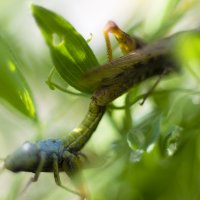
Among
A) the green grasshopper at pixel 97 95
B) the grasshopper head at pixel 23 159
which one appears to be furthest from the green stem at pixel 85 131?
the grasshopper head at pixel 23 159

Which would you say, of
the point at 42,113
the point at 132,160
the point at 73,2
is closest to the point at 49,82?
the point at 132,160

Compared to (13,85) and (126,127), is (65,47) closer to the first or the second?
(13,85)

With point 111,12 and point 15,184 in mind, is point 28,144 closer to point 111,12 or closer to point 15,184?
point 15,184

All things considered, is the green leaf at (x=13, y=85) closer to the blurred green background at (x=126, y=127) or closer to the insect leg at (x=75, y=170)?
the blurred green background at (x=126, y=127)

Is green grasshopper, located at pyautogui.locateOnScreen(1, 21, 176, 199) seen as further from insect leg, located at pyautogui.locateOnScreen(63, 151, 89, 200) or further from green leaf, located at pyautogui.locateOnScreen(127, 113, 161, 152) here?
green leaf, located at pyautogui.locateOnScreen(127, 113, 161, 152)

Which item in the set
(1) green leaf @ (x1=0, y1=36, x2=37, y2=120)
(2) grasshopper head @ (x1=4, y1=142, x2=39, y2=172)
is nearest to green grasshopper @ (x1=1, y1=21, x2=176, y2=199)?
(2) grasshopper head @ (x1=4, y1=142, x2=39, y2=172)

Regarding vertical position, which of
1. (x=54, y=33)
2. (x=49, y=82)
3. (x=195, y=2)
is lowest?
(x=195, y=2)

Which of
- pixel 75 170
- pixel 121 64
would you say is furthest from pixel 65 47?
pixel 75 170
